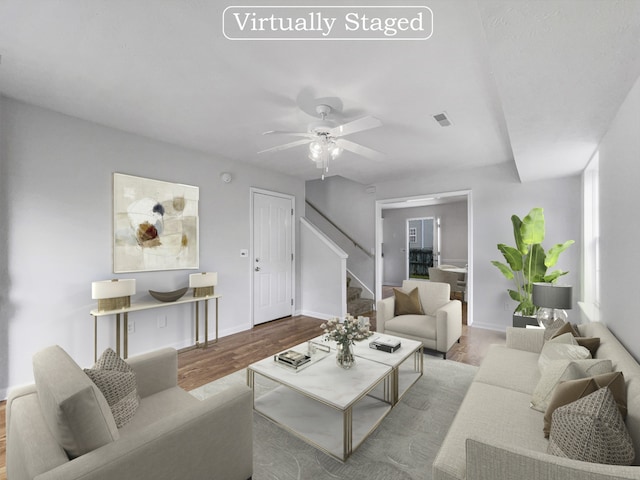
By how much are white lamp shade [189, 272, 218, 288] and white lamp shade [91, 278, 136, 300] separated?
656 mm

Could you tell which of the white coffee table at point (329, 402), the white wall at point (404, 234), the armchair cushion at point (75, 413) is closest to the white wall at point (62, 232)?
the white coffee table at point (329, 402)

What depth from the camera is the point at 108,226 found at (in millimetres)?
3092

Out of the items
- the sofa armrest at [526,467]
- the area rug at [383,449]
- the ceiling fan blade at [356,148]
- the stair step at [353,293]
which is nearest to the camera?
the sofa armrest at [526,467]

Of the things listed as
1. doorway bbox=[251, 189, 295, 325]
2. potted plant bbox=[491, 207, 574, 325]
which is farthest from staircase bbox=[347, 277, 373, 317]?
potted plant bbox=[491, 207, 574, 325]

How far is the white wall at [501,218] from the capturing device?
4.04 m

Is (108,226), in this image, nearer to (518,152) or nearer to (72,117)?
(72,117)

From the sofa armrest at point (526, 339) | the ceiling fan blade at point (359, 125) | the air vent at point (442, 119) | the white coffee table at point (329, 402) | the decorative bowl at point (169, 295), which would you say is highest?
the air vent at point (442, 119)

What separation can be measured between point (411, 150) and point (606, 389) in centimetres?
317

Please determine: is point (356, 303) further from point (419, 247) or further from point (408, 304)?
point (419, 247)

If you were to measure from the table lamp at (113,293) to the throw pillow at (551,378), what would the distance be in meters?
3.45

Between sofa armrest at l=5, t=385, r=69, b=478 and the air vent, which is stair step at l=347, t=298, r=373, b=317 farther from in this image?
sofa armrest at l=5, t=385, r=69, b=478

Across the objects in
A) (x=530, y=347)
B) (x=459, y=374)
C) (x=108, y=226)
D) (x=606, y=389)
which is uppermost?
(x=108, y=226)

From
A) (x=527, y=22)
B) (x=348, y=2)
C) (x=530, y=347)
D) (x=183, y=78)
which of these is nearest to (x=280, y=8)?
(x=348, y=2)

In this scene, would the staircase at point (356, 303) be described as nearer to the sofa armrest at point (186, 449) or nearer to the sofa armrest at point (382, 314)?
the sofa armrest at point (382, 314)
